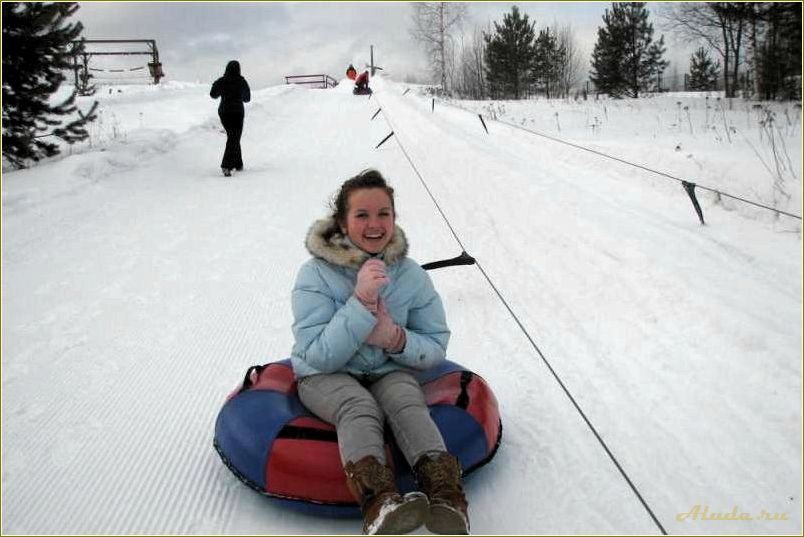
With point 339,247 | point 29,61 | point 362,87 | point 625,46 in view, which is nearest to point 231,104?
point 29,61

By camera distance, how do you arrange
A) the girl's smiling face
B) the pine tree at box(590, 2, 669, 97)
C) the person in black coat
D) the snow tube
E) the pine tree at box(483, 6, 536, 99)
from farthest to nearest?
the pine tree at box(483, 6, 536, 99) < the pine tree at box(590, 2, 669, 97) < the person in black coat < the girl's smiling face < the snow tube

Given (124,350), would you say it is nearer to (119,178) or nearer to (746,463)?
(746,463)

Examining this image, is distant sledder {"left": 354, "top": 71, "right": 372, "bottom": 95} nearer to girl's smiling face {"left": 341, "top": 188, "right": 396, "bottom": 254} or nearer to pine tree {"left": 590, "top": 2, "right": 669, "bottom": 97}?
pine tree {"left": 590, "top": 2, "right": 669, "bottom": 97}

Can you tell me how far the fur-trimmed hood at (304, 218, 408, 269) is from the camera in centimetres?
232

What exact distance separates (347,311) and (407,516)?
759mm

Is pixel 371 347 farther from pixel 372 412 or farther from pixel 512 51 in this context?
pixel 512 51

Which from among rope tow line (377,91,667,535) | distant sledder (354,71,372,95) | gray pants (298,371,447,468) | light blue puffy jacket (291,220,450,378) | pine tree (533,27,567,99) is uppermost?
pine tree (533,27,567,99)

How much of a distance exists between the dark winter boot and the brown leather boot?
0.05m

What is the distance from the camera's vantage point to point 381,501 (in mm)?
1759

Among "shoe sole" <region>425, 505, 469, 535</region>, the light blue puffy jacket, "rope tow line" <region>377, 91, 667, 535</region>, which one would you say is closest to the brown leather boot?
"shoe sole" <region>425, 505, 469, 535</region>

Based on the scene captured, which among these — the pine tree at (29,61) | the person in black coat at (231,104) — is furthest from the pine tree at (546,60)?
the pine tree at (29,61)

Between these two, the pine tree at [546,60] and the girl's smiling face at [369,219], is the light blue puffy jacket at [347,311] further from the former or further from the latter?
the pine tree at [546,60]

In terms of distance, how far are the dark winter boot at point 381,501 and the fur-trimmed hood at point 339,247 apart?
800mm

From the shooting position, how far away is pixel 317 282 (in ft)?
7.70
